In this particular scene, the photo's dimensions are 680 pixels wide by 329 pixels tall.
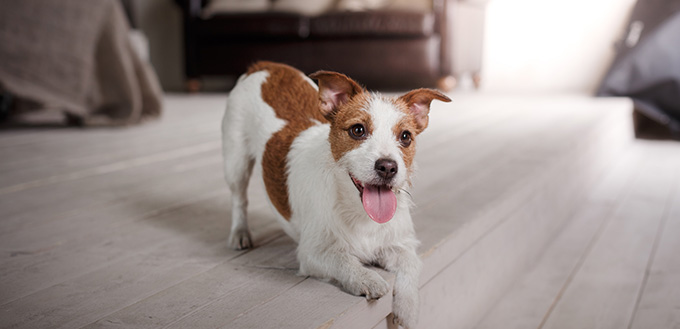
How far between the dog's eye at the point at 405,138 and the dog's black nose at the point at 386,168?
0.27 feet

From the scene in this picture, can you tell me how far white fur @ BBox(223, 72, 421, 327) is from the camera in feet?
3.33

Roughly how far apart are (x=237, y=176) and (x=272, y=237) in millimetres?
165

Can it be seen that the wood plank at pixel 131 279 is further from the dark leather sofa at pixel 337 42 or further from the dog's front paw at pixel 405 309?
the dark leather sofa at pixel 337 42

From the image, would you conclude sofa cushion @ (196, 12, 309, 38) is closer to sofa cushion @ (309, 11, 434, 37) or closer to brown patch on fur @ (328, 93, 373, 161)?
sofa cushion @ (309, 11, 434, 37)

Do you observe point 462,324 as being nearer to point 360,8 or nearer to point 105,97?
point 105,97

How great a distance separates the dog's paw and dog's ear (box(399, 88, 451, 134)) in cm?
46

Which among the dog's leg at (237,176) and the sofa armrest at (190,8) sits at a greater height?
the sofa armrest at (190,8)

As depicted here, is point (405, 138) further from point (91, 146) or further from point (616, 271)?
point (91, 146)

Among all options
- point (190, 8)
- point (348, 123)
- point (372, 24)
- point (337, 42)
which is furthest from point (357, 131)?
point (190, 8)

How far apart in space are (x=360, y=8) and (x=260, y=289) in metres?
4.12

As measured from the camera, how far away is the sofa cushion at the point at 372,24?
14.7 feet

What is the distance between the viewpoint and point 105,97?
3.20 m

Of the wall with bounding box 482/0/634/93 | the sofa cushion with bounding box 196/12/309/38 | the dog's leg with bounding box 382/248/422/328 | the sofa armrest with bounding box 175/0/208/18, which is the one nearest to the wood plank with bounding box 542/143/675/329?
the dog's leg with bounding box 382/248/422/328

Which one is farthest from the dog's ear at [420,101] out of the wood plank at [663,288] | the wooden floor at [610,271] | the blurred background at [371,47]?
the blurred background at [371,47]
